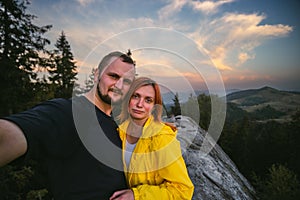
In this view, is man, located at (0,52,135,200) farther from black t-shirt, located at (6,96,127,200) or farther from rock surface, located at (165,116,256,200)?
rock surface, located at (165,116,256,200)

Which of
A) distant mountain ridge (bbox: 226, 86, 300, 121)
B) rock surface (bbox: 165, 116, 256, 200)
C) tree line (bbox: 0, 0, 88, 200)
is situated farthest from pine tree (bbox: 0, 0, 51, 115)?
distant mountain ridge (bbox: 226, 86, 300, 121)

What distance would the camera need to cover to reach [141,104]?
2.23 meters

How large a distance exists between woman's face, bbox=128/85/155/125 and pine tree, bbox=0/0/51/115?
9118 mm

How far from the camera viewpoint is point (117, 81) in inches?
87.2

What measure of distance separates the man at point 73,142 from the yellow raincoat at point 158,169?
6.2 inches

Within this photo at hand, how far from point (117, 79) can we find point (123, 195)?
3.79 feet

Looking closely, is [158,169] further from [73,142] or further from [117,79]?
[117,79]

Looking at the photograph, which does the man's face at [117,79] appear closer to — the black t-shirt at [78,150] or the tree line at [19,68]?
the black t-shirt at [78,150]

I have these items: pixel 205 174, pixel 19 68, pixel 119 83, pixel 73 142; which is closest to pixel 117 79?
pixel 119 83

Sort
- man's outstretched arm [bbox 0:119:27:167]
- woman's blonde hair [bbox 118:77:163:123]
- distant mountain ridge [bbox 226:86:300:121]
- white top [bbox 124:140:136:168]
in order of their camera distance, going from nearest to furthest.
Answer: man's outstretched arm [bbox 0:119:27:167], white top [bbox 124:140:136:168], woman's blonde hair [bbox 118:77:163:123], distant mountain ridge [bbox 226:86:300:121]

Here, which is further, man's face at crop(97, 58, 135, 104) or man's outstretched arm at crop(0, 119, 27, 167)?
man's face at crop(97, 58, 135, 104)

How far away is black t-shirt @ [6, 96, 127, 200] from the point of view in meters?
1.46

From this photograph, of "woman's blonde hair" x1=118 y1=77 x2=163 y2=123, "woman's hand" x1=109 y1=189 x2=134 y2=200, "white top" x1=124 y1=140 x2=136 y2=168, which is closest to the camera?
"woman's hand" x1=109 y1=189 x2=134 y2=200

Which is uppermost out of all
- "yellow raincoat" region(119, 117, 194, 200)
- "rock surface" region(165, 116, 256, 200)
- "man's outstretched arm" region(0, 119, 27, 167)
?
"man's outstretched arm" region(0, 119, 27, 167)
